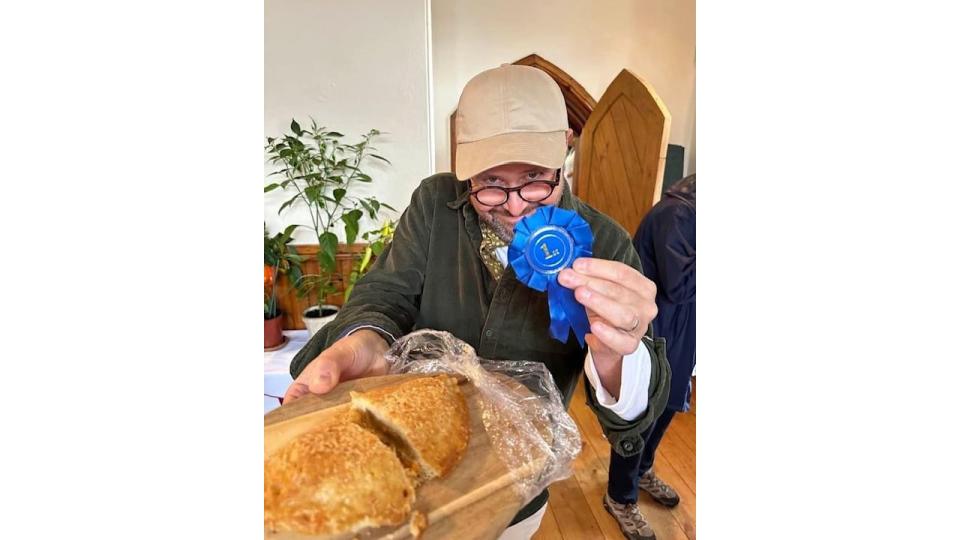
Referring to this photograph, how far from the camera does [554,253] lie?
374mm

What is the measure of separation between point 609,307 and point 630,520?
89 cm

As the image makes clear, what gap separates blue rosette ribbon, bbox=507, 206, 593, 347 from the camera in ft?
1.22

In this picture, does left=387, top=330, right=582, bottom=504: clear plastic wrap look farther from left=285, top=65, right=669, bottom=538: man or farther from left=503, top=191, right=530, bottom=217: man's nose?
left=503, top=191, right=530, bottom=217: man's nose

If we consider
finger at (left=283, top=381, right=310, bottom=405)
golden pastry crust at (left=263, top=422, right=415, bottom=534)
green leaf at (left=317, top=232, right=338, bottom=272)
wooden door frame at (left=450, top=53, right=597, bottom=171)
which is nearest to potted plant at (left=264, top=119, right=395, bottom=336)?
green leaf at (left=317, top=232, right=338, bottom=272)

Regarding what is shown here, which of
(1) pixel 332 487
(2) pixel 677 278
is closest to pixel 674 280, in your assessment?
(2) pixel 677 278

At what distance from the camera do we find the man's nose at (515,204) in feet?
1.72

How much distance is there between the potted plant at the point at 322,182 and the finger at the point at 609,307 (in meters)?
0.41

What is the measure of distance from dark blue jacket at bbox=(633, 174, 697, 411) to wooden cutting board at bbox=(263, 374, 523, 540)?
0.65m

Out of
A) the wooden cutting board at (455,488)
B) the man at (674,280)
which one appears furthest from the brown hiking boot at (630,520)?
the wooden cutting board at (455,488)

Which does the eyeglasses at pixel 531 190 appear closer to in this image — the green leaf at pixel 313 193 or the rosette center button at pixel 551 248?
the rosette center button at pixel 551 248

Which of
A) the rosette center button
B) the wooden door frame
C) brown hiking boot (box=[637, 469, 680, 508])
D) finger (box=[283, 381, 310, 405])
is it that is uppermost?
the wooden door frame

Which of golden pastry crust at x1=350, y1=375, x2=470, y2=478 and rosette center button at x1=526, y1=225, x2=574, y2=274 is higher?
rosette center button at x1=526, y1=225, x2=574, y2=274

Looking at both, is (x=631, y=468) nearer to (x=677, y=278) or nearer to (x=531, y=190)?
(x=677, y=278)
